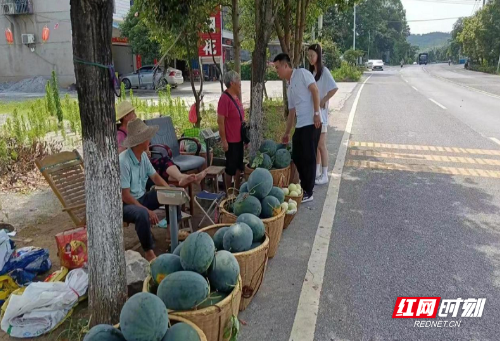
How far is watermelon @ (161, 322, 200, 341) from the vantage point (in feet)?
6.81

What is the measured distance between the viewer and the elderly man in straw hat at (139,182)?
3707 millimetres

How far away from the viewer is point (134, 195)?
411 cm

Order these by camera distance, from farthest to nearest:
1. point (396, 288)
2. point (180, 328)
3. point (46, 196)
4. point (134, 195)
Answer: point (46, 196) → point (134, 195) → point (396, 288) → point (180, 328)

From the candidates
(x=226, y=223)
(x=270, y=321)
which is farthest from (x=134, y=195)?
(x=270, y=321)

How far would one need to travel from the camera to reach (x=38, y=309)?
2.88 metres

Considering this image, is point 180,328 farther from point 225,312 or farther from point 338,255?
point 338,255

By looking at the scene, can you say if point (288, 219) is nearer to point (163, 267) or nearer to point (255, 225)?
point (255, 225)

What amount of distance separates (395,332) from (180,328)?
1630 mm

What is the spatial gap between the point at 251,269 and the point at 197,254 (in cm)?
69

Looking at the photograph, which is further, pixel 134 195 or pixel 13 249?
pixel 134 195

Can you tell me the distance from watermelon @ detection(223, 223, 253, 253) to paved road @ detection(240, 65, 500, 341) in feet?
1.66

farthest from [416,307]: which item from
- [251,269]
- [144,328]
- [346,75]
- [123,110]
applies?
[346,75]

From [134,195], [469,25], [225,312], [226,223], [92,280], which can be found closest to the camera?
[225,312]

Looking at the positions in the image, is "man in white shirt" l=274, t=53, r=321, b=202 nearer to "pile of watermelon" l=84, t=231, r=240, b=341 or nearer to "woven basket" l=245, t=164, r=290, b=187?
"woven basket" l=245, t=164, r=290, b=187
